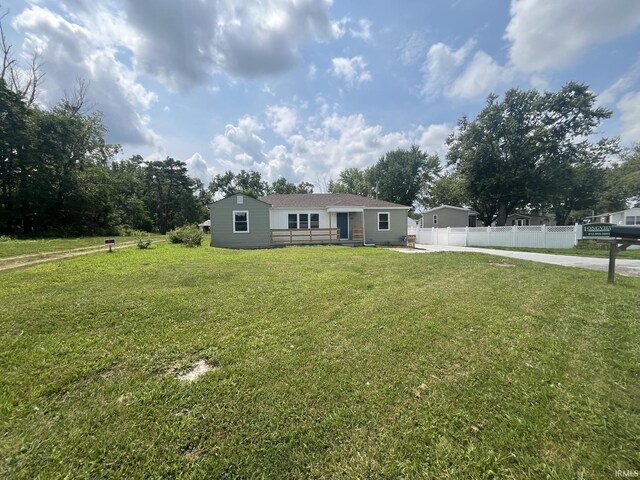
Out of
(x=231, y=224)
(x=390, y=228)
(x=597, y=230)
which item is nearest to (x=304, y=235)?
(x=231, y=224)

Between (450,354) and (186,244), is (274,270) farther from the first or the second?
(186,244)

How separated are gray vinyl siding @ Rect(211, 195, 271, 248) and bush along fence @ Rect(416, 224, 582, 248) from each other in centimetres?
1374

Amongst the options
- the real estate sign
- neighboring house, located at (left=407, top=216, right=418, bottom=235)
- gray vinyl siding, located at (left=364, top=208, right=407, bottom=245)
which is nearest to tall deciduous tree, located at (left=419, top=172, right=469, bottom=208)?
neighboring house, located at (left=407, top=216, right=418, bottom=235)

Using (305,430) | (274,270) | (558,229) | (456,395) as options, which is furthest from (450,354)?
(558,229)

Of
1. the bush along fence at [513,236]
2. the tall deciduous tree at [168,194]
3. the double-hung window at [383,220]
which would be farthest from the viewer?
the tall deciduous tree at [168,194]

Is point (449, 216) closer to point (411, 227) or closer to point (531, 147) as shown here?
point (411, 227)

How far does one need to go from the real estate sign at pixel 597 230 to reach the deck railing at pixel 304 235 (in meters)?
12.3

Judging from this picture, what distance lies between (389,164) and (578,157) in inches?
810

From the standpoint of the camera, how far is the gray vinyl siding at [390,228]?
18250mm

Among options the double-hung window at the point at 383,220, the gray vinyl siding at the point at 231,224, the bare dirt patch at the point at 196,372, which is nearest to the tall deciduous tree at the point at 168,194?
the gray vinyl siding at the point at 231,224

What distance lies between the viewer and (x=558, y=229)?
1473 cm

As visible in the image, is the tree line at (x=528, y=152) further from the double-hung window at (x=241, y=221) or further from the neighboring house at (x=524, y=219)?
the double-hung window at (x=241, y=221)

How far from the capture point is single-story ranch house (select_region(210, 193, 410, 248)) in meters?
15.6

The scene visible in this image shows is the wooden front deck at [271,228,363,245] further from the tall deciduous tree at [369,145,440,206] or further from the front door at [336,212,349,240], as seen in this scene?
the tall deciduous tree at [369,145,440,206]
